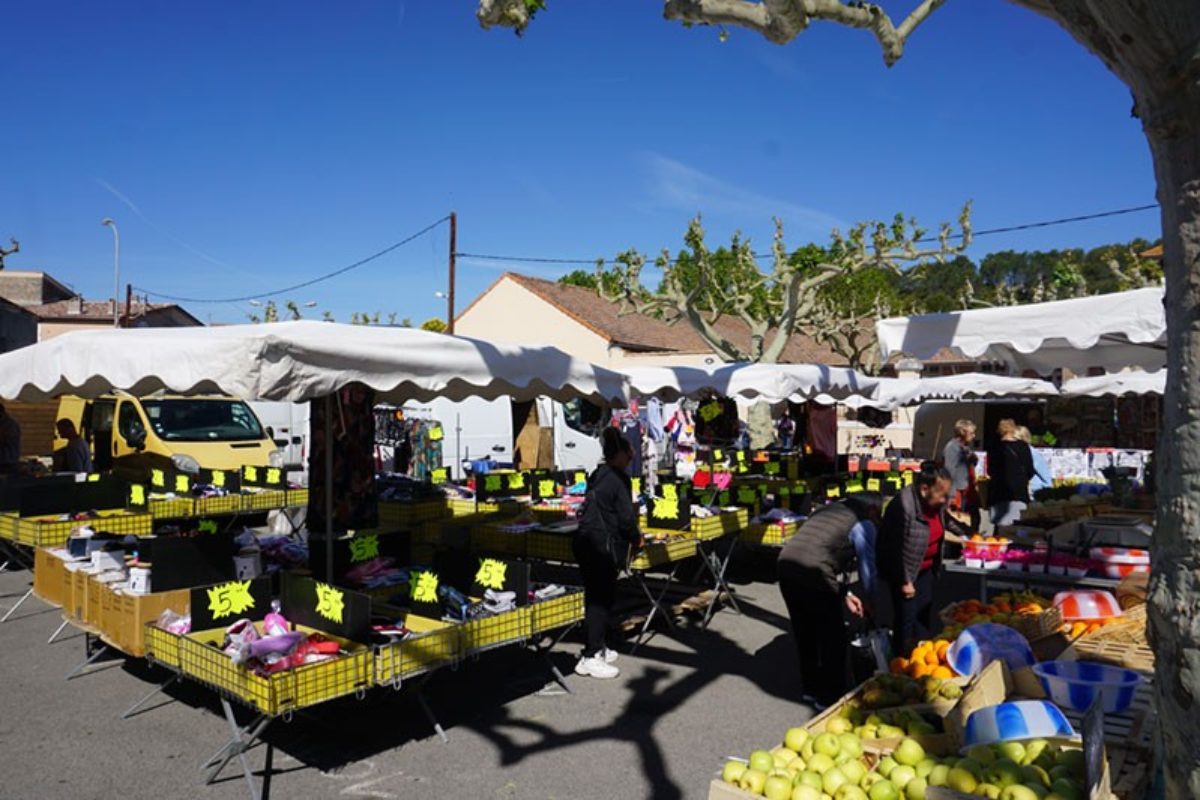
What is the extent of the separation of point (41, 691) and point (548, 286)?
31915mm

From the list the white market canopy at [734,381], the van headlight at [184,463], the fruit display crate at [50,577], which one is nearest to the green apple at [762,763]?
the fruit display crate at [50,577]

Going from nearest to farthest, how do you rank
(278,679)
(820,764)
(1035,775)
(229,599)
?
(1035,775), (820,764), (278,679), (229,599)

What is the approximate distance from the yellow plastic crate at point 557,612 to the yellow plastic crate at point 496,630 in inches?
2.5

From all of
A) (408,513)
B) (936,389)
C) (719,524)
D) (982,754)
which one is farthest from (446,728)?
(936,389)

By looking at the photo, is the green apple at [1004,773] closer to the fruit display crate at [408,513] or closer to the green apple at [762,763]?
the green apple at [762,763]

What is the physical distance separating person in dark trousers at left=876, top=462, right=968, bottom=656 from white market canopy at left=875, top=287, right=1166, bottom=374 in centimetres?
98

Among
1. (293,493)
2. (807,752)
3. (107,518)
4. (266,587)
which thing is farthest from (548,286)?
(807,752)

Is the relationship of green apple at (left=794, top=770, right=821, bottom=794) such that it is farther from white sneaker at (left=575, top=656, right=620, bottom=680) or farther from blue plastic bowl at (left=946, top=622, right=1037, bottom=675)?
white sneaker at (left=575, top=656, right=620, bottom=680)

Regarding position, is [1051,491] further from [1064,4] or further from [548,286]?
[548,286]

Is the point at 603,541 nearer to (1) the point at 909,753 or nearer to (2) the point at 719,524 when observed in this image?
(2) the point at 719,524

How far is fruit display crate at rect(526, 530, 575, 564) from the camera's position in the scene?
7.18m

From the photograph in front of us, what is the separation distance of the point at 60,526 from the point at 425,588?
3.91m

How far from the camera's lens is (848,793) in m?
2.95

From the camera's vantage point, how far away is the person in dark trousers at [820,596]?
5.48m
